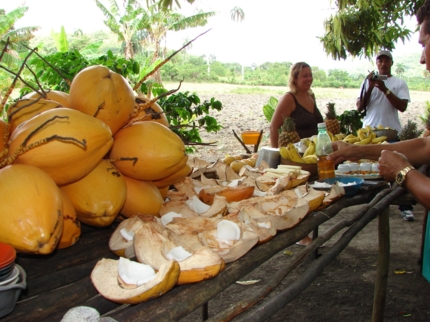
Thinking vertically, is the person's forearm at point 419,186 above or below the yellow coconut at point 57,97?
below

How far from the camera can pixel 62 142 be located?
1.04 m

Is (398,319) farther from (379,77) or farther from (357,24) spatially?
(357,24)

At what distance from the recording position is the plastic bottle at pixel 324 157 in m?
2.29

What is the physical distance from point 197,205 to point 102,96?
1.75ft

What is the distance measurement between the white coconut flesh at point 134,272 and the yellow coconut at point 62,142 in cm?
31

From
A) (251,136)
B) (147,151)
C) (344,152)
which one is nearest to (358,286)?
(344,152)

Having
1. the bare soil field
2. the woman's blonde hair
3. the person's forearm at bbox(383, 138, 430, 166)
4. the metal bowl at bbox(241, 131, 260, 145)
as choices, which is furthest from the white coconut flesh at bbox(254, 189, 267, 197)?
the bare soil field

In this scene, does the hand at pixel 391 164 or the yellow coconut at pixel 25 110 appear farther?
the hand at pixel 391 164

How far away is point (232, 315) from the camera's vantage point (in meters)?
0.94

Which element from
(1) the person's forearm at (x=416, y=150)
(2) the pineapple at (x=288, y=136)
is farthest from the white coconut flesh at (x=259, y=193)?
(2) the pineapple at (x=288, y=136)

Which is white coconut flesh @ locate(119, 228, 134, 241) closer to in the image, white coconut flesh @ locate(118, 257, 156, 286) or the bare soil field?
white coconut flesh @ locate(118, 257, 156, 286)

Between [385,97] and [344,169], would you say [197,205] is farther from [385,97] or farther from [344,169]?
[385,97]

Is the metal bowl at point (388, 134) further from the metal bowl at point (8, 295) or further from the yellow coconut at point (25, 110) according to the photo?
the metal bowl at point (8, 295)

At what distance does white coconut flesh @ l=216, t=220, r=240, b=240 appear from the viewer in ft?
3.78
